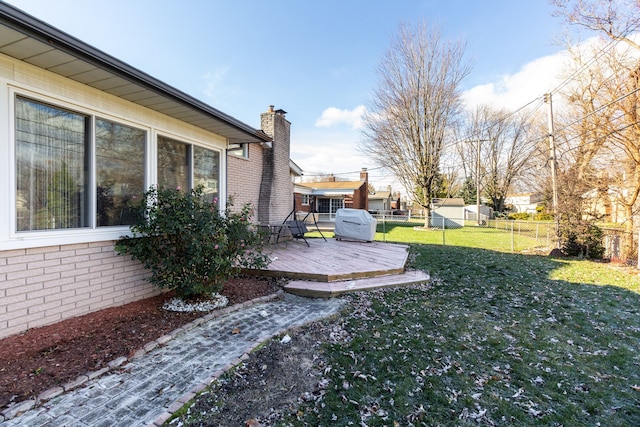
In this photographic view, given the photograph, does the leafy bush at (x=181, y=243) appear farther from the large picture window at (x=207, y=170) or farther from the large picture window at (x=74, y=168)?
the large picture window at (x=207, y=170)

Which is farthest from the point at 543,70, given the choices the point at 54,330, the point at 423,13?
the point at 54,330

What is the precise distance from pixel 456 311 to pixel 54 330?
16.9 feet

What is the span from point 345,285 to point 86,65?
15.3 feet

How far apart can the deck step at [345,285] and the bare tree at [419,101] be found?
45.1 ft

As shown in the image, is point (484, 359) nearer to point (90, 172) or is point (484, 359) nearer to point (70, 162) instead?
point (90, 172)

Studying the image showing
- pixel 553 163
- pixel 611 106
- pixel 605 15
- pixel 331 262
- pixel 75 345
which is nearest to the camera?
pixel 75 345

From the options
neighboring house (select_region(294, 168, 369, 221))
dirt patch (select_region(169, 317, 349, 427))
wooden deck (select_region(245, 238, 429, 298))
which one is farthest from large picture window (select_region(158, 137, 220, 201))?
neighboring house (select_region(294, 168, 369, 221))

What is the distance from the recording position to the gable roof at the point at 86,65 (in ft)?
8.05

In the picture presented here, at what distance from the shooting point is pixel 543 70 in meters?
12.6

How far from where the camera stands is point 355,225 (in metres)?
10.4

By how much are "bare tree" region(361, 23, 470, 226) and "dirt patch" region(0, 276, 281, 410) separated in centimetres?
1737

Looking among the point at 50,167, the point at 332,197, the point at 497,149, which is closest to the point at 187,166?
the point at 50,167

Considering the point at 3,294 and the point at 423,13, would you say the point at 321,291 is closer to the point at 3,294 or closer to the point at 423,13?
the point at 3,294

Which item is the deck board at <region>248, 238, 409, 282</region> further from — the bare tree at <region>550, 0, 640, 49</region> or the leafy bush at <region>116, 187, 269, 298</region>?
the bare tree at <region>550, 0, 640, 49</region>
